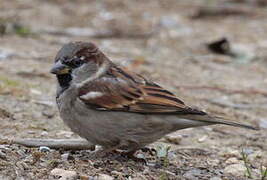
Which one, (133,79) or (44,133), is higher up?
(133,79)

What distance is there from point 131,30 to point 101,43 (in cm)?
90

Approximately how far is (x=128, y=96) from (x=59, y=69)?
1.66ft

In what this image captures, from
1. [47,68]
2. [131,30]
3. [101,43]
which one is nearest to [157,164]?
[47,68]

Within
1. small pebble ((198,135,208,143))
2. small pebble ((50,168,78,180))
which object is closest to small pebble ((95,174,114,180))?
small pebble ((50,168,78,180))

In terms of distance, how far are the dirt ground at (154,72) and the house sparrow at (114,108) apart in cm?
20

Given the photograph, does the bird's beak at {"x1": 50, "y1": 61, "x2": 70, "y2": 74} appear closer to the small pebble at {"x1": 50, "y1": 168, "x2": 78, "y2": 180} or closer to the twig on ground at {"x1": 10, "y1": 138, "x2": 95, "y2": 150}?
the twig on ground at {"x1": 10, "y1": 138, "x2": 95, "y2": 150}

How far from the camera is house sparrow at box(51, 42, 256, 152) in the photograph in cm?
414

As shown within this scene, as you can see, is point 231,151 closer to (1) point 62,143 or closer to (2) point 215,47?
(1) point 62,143

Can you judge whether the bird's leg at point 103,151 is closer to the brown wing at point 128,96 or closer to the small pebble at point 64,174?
the brown wing at point 128,96

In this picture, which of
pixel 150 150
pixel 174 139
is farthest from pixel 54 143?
pixel 174 139

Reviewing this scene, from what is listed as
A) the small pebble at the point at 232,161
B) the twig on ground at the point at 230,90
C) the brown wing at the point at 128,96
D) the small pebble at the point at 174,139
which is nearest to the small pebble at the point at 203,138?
the small pebble at the point at 174,139

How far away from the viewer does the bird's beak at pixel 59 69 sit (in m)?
4.21

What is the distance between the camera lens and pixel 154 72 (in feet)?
23.7

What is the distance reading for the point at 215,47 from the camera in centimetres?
853
